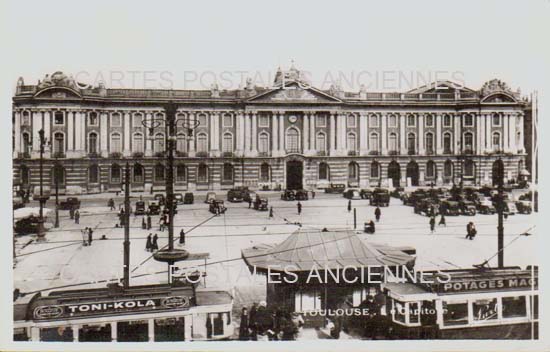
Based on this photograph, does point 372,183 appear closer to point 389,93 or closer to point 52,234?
point 389,93

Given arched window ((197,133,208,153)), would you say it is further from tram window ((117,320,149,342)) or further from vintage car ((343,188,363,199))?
tram window ((117,320,149,342))

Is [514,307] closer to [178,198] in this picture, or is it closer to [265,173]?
[265,173]

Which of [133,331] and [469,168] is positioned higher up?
[469,168]

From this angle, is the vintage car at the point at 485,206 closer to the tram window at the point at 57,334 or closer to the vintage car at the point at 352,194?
the vintage car at the point at 352,194

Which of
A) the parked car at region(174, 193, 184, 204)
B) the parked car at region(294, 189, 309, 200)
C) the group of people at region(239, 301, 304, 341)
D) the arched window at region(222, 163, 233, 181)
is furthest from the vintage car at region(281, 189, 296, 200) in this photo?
the group of people at region(239, 301, 304, 341)

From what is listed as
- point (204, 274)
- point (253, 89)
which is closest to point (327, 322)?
point (204, 274)

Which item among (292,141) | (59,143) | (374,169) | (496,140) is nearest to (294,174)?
(292,141)
